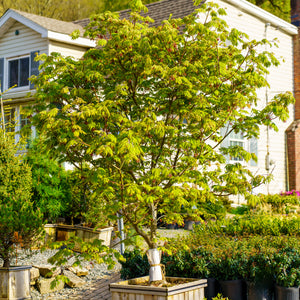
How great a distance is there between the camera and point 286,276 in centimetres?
618

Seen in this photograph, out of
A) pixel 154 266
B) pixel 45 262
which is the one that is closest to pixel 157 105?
pixel 154 266

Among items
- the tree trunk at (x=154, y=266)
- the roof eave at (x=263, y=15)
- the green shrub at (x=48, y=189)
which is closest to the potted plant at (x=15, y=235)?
the tree trunk at (x=154, y=266)

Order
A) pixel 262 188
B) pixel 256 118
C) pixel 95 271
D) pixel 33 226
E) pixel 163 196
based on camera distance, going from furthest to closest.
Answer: pixel 262 188, pixel 95 271, pixel 33 226, pixel 256 118, pixel 163 196

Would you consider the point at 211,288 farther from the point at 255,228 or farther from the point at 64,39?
the point at 64,39

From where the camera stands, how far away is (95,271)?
8.70 metres

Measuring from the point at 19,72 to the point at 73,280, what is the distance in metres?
10.6

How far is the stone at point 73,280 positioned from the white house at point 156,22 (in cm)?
830

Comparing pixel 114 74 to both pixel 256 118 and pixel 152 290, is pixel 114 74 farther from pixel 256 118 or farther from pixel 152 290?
pixel 152 290

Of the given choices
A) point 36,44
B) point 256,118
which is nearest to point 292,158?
point 36,44

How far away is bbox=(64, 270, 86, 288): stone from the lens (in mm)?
7715

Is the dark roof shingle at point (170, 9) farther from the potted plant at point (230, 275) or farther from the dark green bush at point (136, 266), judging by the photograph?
the potted plant at point (230, 275)

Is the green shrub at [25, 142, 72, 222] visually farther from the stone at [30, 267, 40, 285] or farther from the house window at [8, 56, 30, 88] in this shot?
the house window at [8, 56, 30, 88]

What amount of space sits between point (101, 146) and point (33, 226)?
117 inches

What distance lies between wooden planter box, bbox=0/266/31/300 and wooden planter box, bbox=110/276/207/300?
1.61 meters
